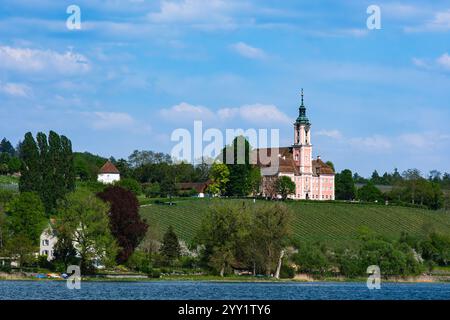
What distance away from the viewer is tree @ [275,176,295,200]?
162 m

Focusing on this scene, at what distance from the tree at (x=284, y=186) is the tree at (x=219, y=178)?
10950 mm

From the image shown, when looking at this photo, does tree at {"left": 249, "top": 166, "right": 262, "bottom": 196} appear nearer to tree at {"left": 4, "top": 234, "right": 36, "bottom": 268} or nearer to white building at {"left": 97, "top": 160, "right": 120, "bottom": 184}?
white building at {"left": 97, "top": 160, "right": 120, "bottom": 184}

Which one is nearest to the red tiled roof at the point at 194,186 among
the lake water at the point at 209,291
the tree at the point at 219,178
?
the tree at the point at 219,178

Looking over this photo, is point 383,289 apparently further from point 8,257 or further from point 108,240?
point 8,257

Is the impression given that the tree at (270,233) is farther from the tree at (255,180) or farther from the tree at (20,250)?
the tree at (255,180)

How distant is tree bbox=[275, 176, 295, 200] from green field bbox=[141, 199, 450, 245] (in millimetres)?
14048

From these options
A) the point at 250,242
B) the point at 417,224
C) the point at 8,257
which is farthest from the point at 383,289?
the point at 417,224

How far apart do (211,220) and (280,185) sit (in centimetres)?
7820

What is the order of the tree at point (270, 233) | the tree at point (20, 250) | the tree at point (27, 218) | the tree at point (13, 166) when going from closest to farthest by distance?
the tree at point (20, 250) → the tree at point (270, 233) → the tree at point (27, 218) → the tree at point (13, 166)

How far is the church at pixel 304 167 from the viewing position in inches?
6988

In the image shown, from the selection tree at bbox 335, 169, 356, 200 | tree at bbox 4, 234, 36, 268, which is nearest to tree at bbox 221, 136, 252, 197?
tree at bbox 335, 169, 356, 200

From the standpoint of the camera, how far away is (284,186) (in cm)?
16225
